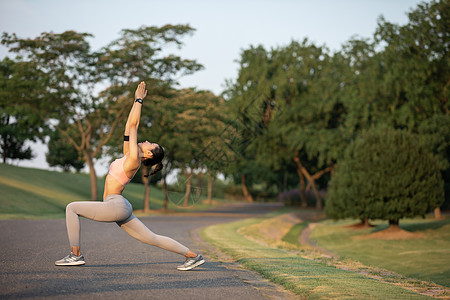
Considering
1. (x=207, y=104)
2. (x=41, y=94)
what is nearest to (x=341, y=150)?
(x=207, y=104)

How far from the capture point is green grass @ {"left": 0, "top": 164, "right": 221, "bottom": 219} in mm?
30913

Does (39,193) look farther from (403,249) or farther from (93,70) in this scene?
(403,249)

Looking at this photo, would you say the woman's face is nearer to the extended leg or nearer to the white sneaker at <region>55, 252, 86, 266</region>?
the extended leg

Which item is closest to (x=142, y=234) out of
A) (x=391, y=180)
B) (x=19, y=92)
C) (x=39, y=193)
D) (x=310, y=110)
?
(x=391, y=180)

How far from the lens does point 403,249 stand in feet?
73.1

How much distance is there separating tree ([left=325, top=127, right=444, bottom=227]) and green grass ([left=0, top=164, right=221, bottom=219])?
9119 millimetres

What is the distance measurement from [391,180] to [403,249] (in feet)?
14.2

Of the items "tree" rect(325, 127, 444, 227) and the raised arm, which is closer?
the raised arm

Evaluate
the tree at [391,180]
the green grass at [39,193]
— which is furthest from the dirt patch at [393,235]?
the green grass at [39,193]

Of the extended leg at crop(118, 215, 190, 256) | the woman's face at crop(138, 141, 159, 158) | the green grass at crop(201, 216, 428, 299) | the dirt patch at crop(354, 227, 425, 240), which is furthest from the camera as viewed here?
the dirt patch at crop(354, 227, 425, 240)

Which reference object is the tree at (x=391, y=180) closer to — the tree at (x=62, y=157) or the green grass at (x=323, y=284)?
the green grass at (x=323, y=284)

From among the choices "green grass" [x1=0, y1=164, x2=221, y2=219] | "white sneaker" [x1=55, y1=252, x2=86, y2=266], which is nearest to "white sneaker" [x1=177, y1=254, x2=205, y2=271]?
"white sneaker" [x1=55, y1=252, x2=86, y2=266]

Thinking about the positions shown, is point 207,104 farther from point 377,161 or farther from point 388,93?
point 377,161

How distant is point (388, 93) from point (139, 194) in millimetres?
32128
